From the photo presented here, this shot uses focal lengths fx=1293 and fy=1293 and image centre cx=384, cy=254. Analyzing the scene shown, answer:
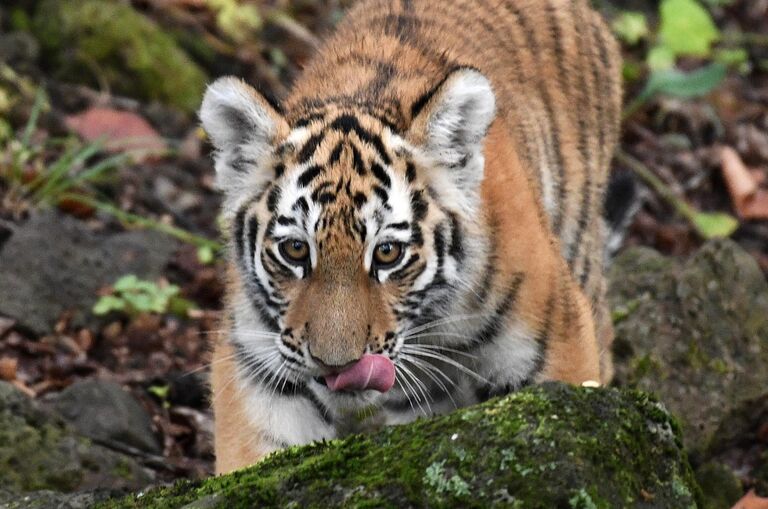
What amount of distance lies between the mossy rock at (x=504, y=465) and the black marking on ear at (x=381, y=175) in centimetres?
123

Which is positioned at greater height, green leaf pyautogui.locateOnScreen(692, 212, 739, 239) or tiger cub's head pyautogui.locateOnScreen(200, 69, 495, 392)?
tiger cub's head pyautogui.locateOnScreen(200, 69, 495, 392)

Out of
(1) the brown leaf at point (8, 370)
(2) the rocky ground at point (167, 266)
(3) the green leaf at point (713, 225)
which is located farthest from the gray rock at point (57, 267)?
(3) the green leaf at point (713, 225)

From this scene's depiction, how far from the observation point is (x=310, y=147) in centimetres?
431

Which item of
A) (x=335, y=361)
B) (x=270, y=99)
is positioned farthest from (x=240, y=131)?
(x=335, y=361)

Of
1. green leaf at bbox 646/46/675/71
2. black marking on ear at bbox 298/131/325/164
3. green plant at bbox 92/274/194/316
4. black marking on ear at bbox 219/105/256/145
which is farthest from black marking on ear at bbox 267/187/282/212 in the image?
green leaf at bbox 646/46/675/71

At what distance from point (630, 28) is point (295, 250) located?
7365mm

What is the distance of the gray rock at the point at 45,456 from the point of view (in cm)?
477

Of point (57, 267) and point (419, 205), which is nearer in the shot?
point (419, 205)

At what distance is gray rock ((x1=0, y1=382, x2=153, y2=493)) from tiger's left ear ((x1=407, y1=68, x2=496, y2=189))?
174 cm

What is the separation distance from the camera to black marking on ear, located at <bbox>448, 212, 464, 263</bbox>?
4375 millimetres

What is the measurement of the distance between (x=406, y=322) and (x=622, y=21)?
745 cm

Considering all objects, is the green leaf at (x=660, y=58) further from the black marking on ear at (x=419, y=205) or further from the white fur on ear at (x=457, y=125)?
the black marking on ear at (x=419, y=205)

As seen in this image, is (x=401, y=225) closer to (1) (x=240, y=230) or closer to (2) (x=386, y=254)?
(2) (x=386, y=254)

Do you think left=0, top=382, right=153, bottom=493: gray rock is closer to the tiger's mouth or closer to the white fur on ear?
the tiger's mouth
